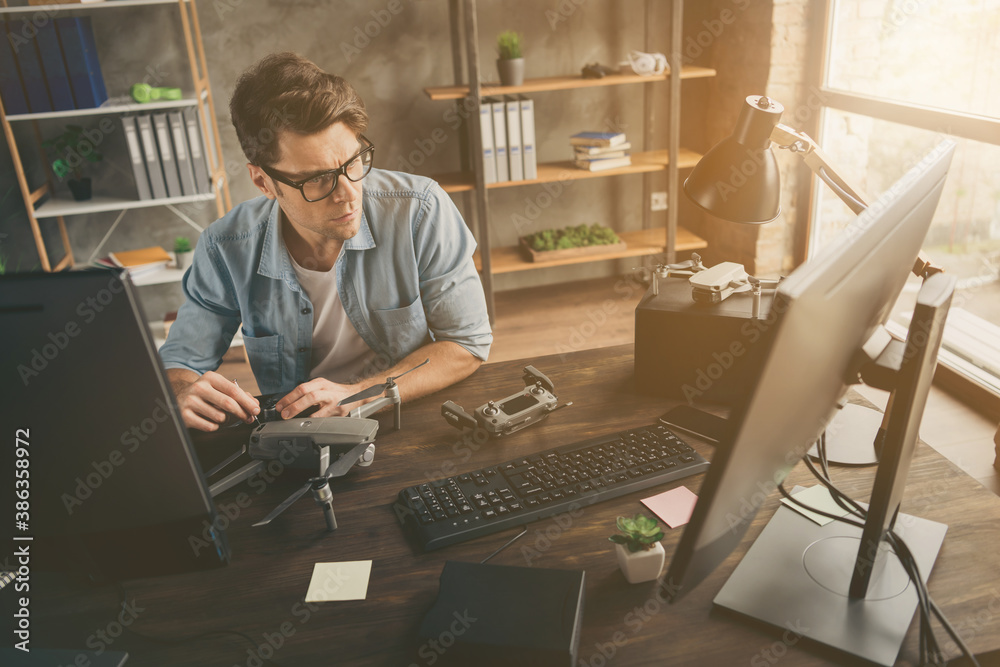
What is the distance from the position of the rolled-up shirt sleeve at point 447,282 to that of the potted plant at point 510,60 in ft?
6.05

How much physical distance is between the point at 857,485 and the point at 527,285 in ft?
10.1

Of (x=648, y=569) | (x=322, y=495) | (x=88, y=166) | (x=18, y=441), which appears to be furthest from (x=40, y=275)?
(x=88, y=166)

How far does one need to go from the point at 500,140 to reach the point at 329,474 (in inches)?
103

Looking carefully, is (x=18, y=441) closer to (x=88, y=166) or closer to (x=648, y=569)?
(x=648, y=569)

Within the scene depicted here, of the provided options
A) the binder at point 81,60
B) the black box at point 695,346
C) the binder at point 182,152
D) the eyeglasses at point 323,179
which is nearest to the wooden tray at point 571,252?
the binder at point 182,152

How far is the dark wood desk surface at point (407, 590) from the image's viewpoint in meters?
0.83

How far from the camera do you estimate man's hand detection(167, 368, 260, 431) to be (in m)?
1.31

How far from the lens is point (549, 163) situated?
3.83 m

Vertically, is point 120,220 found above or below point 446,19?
below

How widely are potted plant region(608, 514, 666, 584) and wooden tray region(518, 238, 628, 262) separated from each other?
277 centimetres

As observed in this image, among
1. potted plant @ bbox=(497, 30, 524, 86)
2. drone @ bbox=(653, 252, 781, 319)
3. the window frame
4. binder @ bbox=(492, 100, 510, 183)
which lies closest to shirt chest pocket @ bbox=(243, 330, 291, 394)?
drone @ bbox=(653, 252, 781, 319)

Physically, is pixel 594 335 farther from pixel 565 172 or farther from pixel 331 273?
pixel 331 273

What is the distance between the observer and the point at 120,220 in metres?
3.57

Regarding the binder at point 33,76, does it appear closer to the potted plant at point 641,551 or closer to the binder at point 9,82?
the binder at point 9,82
